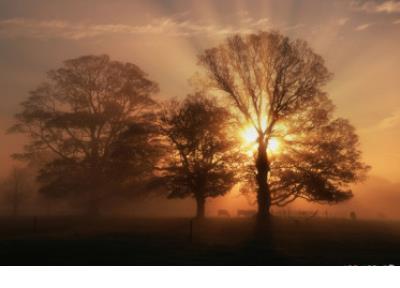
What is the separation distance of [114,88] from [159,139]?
6727 millimetres

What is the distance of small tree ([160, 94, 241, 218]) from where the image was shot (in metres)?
36.5

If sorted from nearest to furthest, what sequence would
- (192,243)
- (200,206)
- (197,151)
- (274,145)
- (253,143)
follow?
1. (192,243)
2. (253,143)
3. (274,145)
4. (197,151)
5. (200,206)

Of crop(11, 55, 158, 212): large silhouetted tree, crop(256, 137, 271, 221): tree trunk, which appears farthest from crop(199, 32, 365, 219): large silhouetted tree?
crop(11, 55, 158, 212): large silhouetted tree

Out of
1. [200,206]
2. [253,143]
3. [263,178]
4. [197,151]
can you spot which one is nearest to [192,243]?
[263,178]

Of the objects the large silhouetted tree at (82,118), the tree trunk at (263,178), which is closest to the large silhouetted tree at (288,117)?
the tree trunk at (263,178)

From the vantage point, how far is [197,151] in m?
39.1

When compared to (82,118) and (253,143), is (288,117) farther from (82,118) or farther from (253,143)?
(82,118)

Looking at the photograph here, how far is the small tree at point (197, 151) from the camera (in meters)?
36.5

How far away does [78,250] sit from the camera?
80.3ft

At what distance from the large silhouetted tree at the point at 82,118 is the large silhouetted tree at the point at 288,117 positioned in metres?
9.59

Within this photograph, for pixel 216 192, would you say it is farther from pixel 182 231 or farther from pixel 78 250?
pixel 78 250

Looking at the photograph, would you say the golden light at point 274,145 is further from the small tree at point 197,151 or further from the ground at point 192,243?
the ground at point 192,243

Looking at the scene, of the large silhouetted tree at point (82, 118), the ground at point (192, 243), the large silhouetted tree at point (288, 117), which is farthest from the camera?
the large silhouetted tree at point (82, 118)

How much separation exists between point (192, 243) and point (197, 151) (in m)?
12.3
